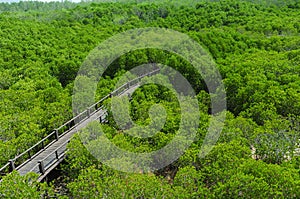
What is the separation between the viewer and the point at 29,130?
77.6ft

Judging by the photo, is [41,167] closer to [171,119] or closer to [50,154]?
[50,154]

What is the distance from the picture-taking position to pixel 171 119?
A: 78.9ft

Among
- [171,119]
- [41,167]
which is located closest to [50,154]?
[41,167]

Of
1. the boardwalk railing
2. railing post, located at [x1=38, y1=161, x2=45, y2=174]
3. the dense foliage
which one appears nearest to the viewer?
the dense foliage

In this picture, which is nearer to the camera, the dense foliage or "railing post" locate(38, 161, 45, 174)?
the dense foliage

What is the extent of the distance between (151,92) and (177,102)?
3546 mm

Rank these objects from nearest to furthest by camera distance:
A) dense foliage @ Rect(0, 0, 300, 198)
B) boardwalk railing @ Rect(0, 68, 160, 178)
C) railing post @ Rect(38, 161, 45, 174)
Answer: dense foliage @ Rect(0, 0, 300, 198)
railing post @ Rect(38, 161, 45, 174)
boardwalk railing @ Rect(0, 68, 160, 178)

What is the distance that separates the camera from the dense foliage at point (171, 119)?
16359mm

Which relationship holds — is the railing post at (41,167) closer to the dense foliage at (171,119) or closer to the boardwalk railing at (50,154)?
the boardwalk railing at (50,154)

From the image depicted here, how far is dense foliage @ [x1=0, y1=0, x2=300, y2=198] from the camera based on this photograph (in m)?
16.4

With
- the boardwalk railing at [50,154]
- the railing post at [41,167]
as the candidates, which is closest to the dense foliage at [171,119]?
the boardwalk railing at [50,154]

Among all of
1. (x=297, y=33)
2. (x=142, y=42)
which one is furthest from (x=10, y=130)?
(x=297, y=33)

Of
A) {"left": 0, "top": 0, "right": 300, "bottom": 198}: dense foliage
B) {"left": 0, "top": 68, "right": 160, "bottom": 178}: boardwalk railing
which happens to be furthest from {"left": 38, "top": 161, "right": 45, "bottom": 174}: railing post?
{"left": 0, "top": 0, "right": 300, "bottom": 198}: dense foliage

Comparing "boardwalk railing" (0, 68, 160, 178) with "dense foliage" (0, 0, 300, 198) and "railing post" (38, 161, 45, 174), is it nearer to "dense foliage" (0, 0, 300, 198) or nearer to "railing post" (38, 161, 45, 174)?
"railing post" (38, 161, 45, 174)
